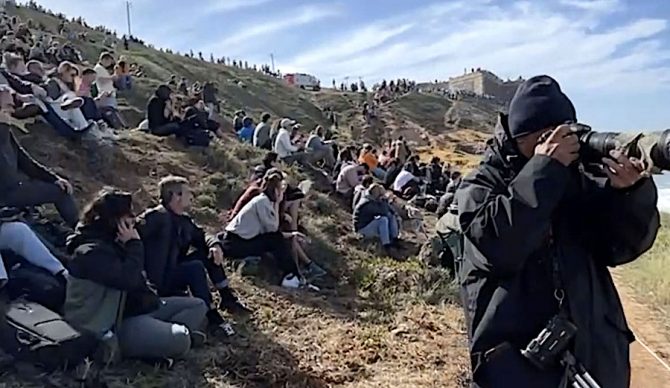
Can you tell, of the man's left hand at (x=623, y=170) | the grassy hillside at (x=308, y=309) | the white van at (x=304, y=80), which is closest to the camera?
the man's left hand at (x=623, y=170)

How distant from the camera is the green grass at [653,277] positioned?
368 inches

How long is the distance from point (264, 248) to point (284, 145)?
6681 mm

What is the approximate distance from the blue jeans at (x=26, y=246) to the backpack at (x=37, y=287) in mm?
137

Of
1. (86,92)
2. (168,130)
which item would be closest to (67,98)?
(86,92)

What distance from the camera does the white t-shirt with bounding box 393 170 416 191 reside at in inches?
632

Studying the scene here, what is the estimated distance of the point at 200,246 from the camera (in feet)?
21.3

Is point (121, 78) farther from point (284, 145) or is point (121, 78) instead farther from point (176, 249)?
point (176, 249)

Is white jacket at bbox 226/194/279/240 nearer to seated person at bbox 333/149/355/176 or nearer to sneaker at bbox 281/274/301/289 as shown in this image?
sneaker at bbox 281/274/301/289

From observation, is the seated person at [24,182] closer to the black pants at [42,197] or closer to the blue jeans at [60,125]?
the black pants at [42,197]

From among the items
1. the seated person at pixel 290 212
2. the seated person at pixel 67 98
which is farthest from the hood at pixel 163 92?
the seated person at pixel 290 212

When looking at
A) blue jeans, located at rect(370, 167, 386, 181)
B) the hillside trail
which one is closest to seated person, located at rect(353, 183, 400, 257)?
the hillside trail

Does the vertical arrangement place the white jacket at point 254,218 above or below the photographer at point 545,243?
below

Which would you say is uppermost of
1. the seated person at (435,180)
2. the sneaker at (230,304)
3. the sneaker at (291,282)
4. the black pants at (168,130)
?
the black pants at (168,130)

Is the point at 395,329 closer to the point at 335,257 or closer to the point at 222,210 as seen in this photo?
the point at 335,257
